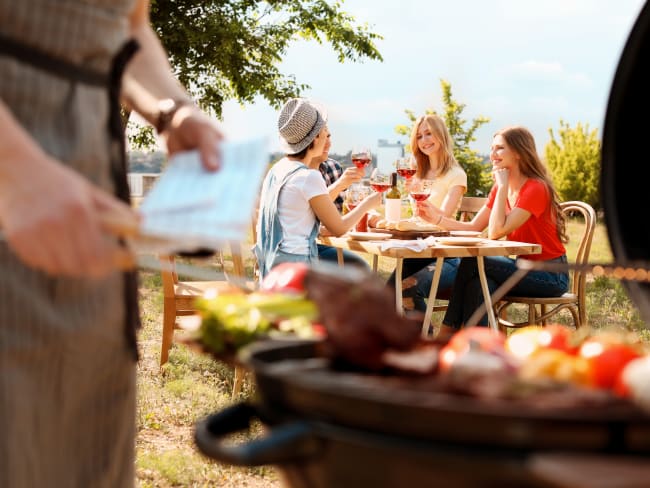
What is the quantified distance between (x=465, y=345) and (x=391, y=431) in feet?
1.04

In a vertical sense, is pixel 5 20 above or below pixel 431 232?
above

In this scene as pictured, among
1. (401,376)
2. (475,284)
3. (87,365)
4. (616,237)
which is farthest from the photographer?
(475,284)

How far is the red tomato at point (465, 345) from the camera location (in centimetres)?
126

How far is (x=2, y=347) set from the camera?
4.53 ft

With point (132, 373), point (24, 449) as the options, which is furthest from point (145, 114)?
point (24, 449)

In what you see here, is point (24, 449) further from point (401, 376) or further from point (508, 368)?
point (508, 368)

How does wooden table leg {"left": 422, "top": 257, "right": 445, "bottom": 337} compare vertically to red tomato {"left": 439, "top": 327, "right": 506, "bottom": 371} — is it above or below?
below

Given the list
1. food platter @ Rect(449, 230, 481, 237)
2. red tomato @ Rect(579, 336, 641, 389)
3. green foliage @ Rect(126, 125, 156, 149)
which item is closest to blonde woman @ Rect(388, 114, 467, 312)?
food platter @ Rect(449, 230, 481, 237)

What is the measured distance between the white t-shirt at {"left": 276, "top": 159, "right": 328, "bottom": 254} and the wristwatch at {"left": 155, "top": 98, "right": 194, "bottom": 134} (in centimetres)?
366

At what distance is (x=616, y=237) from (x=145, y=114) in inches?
41.5

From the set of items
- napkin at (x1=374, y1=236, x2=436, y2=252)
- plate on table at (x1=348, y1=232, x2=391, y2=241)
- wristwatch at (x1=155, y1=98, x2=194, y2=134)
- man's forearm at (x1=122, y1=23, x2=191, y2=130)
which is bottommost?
napkin at (x1=374, y1=236, x2=436, y2=252)

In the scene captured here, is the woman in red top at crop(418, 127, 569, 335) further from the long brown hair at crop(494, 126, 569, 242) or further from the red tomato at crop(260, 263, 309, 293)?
the red tomato at crop(260, 263, 309, 293)

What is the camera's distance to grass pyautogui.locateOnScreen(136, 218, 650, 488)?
13.1 ft

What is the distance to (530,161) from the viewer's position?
19.0ft
